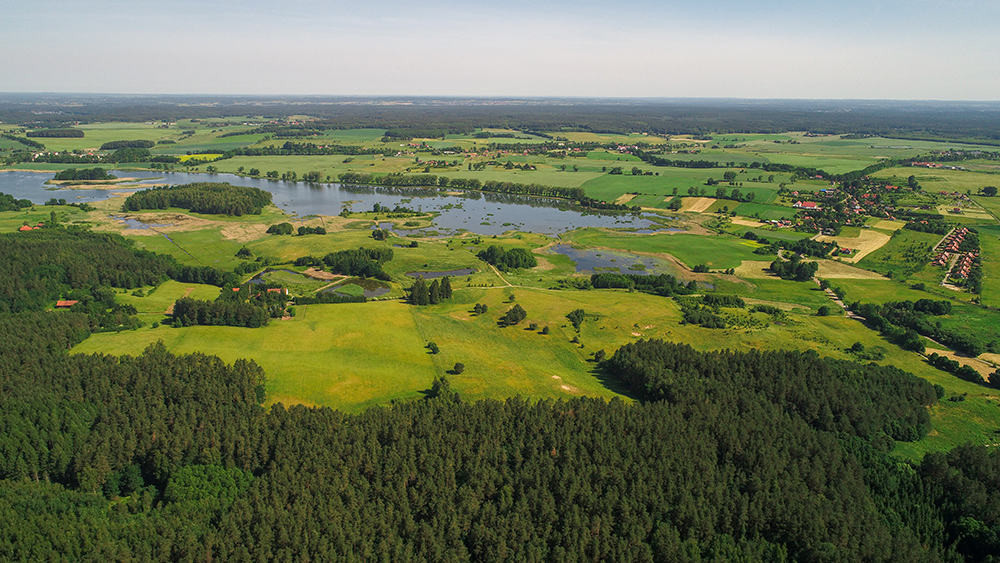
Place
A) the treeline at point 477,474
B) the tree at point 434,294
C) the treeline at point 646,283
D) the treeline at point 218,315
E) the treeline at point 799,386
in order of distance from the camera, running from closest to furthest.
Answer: the treeline at point 477,474, the treeline at point 799,386, the treeline at point 218,315, the tree at point 434,294, the treeline at point 646,283

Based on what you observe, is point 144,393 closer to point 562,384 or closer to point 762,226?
point 562,384

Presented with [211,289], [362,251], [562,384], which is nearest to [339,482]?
[562,384]

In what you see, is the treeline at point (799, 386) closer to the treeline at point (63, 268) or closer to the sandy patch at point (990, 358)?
the sandy patch at point (990, 358)

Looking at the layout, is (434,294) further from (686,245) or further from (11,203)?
(11,203)

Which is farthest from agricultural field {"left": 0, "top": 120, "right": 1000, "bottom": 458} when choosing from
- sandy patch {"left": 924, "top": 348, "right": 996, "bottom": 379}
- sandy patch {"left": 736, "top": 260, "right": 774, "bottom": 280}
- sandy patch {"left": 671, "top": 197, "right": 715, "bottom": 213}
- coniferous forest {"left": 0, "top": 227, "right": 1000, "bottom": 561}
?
coniferous forest {"left": 0, "top": 227, "right": 1000, "bottom": 561}

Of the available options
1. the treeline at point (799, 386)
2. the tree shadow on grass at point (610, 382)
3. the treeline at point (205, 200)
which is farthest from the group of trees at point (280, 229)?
the treeline at point (799, 386)

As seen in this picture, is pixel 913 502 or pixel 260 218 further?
pixel 260 218

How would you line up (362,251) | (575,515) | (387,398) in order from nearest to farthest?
(575,515)
(387,398)
(362,251)
